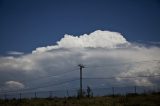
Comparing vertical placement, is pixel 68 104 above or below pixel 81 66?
below

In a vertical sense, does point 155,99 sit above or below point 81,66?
below

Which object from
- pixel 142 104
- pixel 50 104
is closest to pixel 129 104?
pixel 142 104

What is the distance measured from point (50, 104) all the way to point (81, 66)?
56.5ft

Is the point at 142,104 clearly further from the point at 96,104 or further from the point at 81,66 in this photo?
the point at 81,66

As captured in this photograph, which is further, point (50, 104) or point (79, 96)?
point (79, 96)

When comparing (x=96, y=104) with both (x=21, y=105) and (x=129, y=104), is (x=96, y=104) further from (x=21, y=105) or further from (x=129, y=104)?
(x=21, y=105)

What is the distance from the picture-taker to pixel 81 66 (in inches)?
2581

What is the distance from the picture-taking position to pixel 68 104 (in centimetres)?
4903

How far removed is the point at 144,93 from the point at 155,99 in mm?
8533

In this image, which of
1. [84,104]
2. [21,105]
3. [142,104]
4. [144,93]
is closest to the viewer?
[142,104]

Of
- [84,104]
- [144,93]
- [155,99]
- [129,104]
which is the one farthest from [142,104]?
[144,93]

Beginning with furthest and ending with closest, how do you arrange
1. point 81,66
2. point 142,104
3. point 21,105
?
point 81,66 → point 21,105 → point 142,104

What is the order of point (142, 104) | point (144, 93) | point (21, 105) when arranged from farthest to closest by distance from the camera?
point (144, 93) → point (21, 105) → point (142, 104)

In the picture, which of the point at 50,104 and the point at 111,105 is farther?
the point at 50,104
